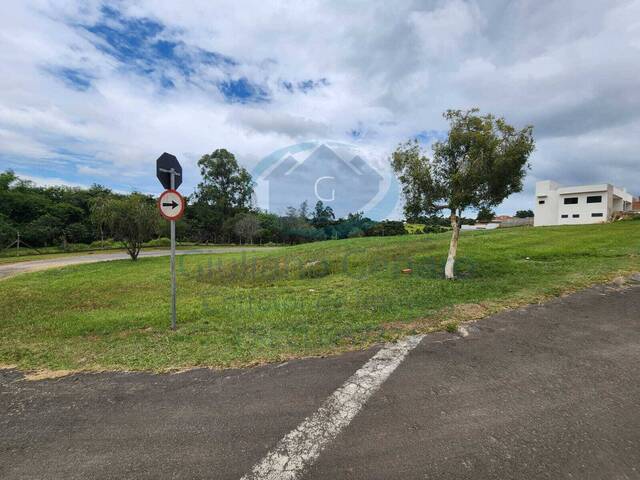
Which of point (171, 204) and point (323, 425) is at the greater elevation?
point (171, 204)

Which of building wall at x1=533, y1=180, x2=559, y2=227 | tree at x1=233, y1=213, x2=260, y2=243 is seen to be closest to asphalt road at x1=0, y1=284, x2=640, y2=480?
tree at x1=233, y1=213, x2=260, y2=243

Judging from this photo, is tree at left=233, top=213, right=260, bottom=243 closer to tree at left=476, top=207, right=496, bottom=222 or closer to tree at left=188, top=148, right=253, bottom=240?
tree at left=188, top=148, right=253, bottom=240

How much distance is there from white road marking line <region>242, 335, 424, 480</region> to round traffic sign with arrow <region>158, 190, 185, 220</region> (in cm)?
404

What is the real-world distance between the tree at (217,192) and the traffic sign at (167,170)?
46.8 m

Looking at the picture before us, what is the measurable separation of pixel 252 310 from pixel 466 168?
691 cm

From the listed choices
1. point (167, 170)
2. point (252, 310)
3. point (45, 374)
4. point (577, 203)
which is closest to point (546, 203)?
point (577, 203)

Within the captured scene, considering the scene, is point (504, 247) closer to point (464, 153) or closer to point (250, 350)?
point (464, 153)

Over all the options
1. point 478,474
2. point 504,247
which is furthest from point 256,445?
point 504,247

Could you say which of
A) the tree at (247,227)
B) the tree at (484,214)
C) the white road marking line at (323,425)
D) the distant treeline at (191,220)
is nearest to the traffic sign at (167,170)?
the white road marking line at (323,425)

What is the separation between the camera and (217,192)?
168 feet

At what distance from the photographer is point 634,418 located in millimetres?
2445

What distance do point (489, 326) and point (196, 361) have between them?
14.4 feet

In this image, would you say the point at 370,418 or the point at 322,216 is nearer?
the point at 370,418

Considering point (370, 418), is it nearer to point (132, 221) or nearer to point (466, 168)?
point (466, 168)
